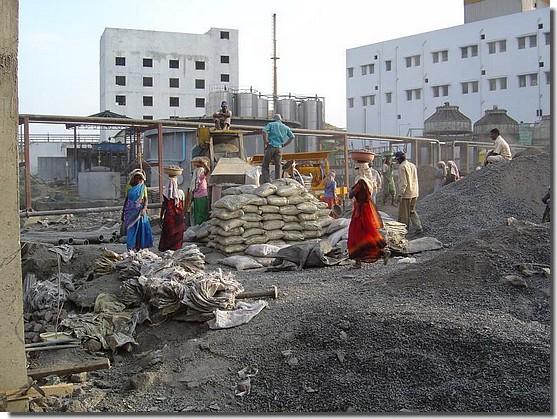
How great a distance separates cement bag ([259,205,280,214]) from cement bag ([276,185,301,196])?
231 millimetres

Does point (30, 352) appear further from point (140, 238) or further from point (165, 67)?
point (165, 67)

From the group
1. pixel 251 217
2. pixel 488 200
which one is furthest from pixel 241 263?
pixel 488 200

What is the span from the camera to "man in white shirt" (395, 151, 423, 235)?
34.4 ft

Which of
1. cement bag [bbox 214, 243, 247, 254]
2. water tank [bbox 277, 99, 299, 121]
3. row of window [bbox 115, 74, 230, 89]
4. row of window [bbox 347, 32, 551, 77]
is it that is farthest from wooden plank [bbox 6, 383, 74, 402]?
row of window [bbox 115, 74, 230, 89]

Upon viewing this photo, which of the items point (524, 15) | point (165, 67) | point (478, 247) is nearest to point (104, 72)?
point (165, 67)

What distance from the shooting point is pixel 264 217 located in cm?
923

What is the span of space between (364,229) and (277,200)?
6.29 feet

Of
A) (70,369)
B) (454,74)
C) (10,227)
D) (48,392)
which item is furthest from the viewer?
(454,74)

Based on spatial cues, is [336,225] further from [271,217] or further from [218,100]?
[218,100]

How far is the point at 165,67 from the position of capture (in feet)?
147

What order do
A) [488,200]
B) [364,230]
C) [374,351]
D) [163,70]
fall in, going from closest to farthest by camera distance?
[374,351]
[364,230]
[488,200]
[163,70]

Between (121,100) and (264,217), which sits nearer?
(264,217)

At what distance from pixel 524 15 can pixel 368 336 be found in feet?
122

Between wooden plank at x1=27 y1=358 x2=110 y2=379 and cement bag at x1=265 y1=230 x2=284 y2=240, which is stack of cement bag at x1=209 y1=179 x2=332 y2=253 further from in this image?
wooden plank at x1=27 y1=358 x2=110 y2=379
